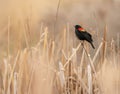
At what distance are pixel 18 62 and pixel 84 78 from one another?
0.48 metres

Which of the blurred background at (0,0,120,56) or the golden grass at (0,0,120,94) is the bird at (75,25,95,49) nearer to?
the golden grass at (0,0,120,94)

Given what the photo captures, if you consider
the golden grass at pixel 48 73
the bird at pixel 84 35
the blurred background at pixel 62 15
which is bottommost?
the golden grass at pixel 48 73

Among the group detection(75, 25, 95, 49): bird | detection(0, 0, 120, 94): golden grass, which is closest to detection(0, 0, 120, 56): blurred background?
detection(75, 25, 95, 49): bird

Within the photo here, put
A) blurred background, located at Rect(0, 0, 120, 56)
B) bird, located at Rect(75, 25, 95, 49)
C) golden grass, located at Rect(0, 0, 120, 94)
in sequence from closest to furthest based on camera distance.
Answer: golden grass, located at Rect(0, 0, 120, 94)
bird, located at Rect(75, 25, 95, 49)
blurred background, located at Rect(0, 0, 120, 56)

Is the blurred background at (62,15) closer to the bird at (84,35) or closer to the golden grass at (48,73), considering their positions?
the bird at (84,35)

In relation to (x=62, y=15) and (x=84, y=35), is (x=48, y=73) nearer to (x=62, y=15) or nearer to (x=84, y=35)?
(x=84, y=35)

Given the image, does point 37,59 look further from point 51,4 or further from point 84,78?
point 51,4

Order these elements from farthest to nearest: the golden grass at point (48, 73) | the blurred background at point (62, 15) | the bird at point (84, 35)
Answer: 1. the blurred background at point (62, 15)
2. the bird at point (84, 35)
3. the golden grass at point (48, 73)

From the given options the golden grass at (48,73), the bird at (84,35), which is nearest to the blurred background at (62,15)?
the bird at (84,35)

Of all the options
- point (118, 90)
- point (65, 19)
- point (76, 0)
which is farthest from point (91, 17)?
point (118, 90)

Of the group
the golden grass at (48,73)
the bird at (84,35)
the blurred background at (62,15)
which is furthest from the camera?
the blurred background at (62,15)

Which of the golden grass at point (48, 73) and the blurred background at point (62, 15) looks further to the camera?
the blurred background at point (62, 15)

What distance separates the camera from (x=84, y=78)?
109 inches

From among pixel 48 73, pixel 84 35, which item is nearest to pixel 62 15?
pixel 84 35
